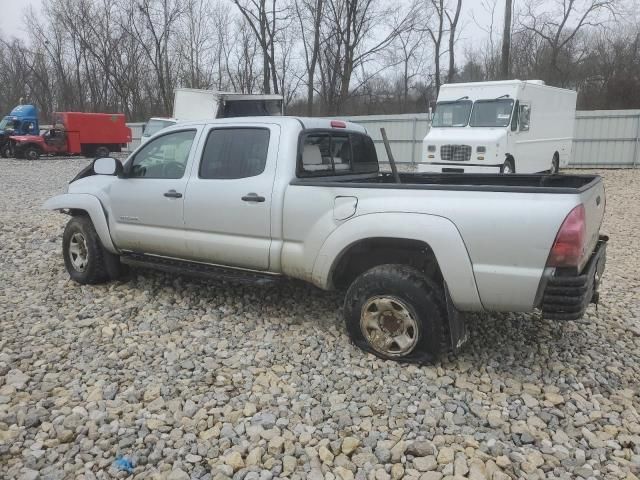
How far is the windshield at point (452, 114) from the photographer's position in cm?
1414

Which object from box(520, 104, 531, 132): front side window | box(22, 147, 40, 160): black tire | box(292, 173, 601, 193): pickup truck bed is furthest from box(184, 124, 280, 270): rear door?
box(22, 147, 40, 160): black tire

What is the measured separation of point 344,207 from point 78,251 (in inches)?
131

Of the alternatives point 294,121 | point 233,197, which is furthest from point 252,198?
point 294,121

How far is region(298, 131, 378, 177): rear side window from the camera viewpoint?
14.7 ft

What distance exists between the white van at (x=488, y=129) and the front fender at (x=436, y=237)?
10.3 meters

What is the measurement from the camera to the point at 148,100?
145 ft

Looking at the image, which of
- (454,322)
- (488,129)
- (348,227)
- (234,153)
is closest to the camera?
(454,322)

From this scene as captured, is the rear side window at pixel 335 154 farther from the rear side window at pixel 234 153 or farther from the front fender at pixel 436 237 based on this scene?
the front fender at pixel 436 237

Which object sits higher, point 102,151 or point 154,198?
point 154,198

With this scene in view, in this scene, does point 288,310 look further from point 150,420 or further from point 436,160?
point 436,160

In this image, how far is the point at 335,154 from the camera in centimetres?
488

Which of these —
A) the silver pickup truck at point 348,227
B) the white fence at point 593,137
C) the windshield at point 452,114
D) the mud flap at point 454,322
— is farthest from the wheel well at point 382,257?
the white fence at point 593,137

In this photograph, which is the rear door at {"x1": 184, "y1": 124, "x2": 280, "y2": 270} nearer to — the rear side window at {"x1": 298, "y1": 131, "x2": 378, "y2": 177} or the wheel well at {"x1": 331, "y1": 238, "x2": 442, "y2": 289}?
the rear side window at {"x1": 298, "y1": 131, "x2": 378, "y2": 177}

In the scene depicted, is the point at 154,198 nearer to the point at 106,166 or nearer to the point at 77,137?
the point at 106,166
